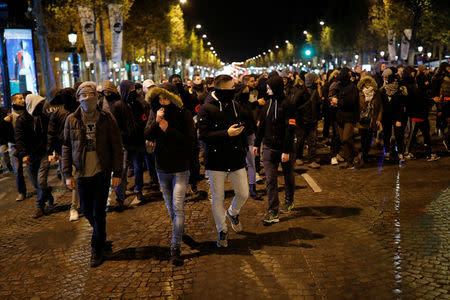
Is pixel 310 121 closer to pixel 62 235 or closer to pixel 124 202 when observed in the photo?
pixel 124 202

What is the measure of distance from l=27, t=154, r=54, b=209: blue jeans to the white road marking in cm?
479

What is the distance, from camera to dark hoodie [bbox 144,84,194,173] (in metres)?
5.27

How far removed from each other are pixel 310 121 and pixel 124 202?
16.0 feet

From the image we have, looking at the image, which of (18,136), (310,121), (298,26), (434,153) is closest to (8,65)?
(18,136)

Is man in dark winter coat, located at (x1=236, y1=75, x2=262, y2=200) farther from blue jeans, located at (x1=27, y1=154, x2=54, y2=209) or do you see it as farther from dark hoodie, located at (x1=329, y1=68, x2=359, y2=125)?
blue jeans, located at (x1=27, y1=154, x2=54, y2=209)

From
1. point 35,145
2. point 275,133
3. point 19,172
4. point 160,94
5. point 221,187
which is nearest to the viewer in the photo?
point 160,94

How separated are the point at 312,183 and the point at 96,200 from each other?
4.91 metres

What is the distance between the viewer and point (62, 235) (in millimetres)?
6660

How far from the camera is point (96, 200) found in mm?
5445

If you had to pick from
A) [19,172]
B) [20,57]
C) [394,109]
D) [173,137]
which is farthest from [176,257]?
[20,57]

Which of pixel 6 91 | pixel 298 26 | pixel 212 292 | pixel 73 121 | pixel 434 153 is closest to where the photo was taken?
pixel 212 292

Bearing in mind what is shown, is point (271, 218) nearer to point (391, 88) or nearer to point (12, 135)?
point (391, 88)

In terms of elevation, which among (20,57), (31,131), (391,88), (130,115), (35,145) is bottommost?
(35,145)

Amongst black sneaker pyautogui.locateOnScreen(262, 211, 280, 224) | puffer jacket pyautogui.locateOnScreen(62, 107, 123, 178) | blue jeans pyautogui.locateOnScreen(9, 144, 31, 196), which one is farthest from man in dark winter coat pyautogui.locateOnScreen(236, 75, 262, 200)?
blue jeans pyautogui.locateOnScreen(9, 144, 31, 196)
